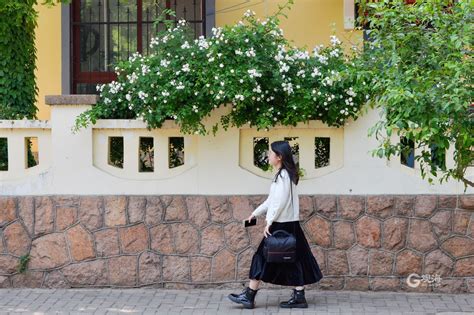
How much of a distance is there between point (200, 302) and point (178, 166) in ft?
4.93

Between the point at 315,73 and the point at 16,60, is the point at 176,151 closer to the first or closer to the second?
the point at 315,73

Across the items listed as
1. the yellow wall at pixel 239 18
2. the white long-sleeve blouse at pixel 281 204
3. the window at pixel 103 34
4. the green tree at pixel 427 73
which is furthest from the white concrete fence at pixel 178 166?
the window at pixel 103 34

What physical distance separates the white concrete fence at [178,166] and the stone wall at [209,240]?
131 mm

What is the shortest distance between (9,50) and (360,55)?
13.2 ft

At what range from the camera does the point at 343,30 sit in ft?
40.6

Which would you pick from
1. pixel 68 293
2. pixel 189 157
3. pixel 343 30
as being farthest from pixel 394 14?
pixel 343 30

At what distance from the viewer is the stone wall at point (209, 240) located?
884 cm

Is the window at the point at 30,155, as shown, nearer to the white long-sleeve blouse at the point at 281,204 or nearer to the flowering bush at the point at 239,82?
the flowering bush at the point at 239,82

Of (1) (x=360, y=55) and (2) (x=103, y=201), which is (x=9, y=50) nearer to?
(2) (x=103, y=201)

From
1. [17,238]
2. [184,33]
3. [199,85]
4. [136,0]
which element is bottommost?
[17,238]

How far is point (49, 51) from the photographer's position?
12.9 metres

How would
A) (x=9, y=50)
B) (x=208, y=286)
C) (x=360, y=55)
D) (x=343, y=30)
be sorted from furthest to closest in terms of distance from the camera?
1. (x=343, y=30)
2. (x=9, y=50)
3. (x=208, y=286)
4. (x=360, y=55)

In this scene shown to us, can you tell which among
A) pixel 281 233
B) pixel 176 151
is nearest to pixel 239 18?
pixel 176 151

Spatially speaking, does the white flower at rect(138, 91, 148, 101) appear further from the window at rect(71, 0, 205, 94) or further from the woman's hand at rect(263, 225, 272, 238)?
the window at rect(71, 0, 205, 94)
